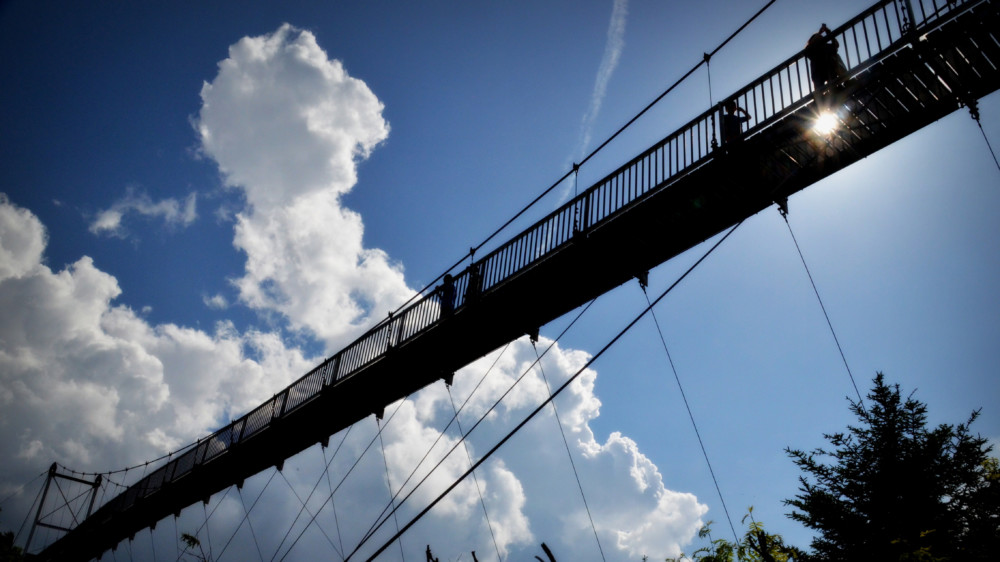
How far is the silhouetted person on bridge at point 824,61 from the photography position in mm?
8062

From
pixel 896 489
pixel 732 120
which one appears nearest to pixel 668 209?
pixel 732 120

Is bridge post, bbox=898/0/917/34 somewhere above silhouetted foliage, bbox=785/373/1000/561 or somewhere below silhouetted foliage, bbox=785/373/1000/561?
above

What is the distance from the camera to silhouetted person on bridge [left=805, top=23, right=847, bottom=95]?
806 centimetres

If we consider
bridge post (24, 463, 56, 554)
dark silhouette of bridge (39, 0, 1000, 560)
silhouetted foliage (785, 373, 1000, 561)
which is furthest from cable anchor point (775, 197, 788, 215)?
bridge post (24, 463, 56, 554)

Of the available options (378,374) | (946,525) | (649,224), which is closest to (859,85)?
(649,224)

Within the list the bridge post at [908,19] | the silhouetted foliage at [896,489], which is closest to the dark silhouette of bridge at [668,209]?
the bridge post at [908,19]

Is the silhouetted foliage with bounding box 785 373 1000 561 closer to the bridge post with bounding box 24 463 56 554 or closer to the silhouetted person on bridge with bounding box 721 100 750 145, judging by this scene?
the silhouetted person on bridge with bounding box 721 100 750 145

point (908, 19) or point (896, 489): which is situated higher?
point (908, 19)

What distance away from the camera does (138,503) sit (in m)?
22.9

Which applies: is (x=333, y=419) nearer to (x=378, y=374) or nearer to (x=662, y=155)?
(x=378, y=374)

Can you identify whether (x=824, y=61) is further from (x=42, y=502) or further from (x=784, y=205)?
(x=42, y=502)

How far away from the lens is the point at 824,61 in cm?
816

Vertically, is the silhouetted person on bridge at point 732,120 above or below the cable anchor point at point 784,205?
above

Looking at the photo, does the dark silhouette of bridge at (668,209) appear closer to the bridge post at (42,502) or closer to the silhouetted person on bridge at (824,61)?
the silhouetted person on bridge at (824,61)
